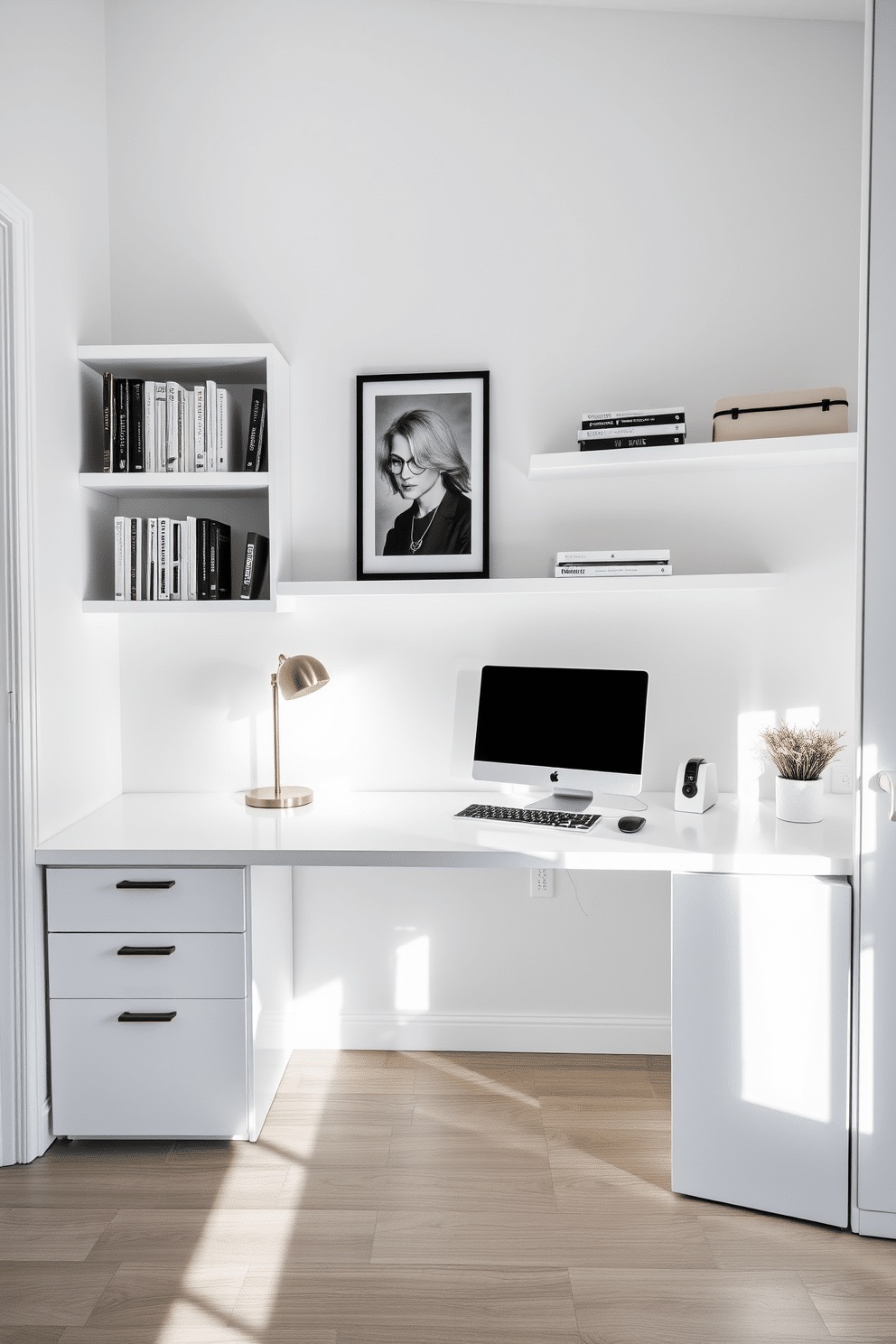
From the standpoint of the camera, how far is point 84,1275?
1769mm

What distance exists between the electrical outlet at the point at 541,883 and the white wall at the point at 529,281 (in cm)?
5

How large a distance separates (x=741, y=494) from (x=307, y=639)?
1.34 meters

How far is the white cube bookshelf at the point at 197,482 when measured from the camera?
240 cm

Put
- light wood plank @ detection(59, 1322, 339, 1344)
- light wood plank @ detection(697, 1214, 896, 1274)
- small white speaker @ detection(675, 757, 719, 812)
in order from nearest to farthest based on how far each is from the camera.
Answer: light wood plank @ detection(59, 1322, 339, 1344) < light wood plank @ detection(697, 1214, 896, 1274) < small white speaker @ detection(675, 757, 719, 812)

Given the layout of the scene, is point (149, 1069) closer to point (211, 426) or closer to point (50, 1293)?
point (50, 1293)

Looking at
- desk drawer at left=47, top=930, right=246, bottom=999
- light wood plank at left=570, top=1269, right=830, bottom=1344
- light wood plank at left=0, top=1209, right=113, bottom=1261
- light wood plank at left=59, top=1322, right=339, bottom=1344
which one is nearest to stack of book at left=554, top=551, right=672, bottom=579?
desk drawer at left=47, top=930, right=246, bottom=999

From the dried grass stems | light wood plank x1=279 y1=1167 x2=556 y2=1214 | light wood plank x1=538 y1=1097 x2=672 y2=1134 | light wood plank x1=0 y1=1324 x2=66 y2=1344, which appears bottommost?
light wood plank x1=0 y1=1324 x2=66 y2=1344

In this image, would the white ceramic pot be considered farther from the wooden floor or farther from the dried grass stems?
the wooden floor

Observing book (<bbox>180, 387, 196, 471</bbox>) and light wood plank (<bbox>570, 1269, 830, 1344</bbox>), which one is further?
book (<bbox>180, 387, 196, 471</bbox>)

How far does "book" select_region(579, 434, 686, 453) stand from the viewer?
7.73 ft

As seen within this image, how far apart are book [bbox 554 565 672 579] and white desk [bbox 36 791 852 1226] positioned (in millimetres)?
651

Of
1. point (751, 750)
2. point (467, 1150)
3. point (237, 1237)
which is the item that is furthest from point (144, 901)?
point (751, 750)

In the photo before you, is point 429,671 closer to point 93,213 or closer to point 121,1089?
point 121,1089

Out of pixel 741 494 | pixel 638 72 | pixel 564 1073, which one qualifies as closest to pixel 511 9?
pixel 638 72
